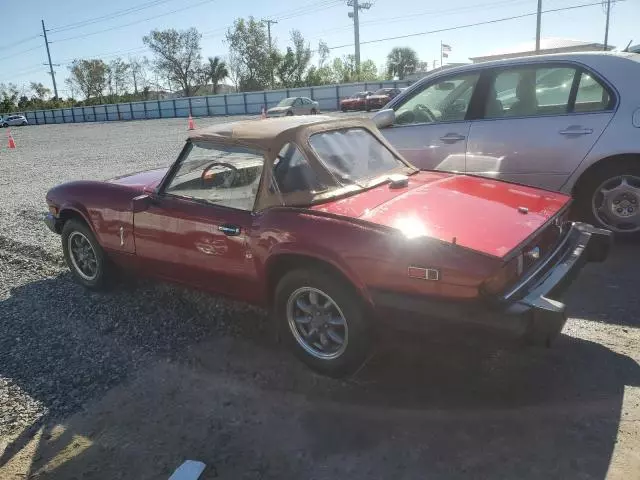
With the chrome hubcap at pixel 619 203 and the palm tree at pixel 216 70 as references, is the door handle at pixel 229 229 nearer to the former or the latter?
the chrome hubcap at pixel 619 203

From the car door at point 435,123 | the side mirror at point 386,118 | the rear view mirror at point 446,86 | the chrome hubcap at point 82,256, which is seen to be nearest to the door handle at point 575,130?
the car door at point 435,123

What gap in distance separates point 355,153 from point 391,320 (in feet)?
4.47

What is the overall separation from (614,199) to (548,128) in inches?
33.2

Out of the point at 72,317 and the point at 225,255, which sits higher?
the point at 225,255

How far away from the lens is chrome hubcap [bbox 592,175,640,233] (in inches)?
175

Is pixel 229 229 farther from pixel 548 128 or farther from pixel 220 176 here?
pixel 548 128

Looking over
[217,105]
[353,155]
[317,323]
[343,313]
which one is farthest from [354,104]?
[343,313]

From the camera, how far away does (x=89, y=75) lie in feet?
248

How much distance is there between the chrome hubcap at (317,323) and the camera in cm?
290

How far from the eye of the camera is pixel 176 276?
3.70 metres

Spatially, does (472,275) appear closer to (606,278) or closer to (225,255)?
(225,255)

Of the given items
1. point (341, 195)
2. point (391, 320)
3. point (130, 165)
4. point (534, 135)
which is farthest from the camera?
point (130, 165)

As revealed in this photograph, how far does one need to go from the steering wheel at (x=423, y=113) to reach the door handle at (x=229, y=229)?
300cm

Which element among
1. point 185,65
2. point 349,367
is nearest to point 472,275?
point 349,367
